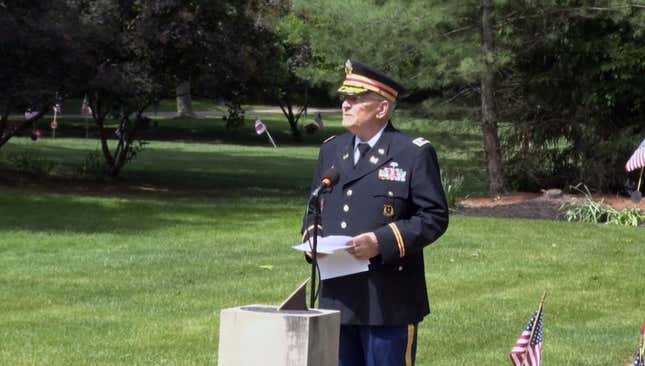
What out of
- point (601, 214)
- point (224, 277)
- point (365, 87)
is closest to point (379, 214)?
point (365, 87)

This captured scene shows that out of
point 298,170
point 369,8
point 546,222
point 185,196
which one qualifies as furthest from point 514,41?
point 298,170

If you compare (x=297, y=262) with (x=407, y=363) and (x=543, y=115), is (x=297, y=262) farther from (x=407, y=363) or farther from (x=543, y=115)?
(x=543, y=115)

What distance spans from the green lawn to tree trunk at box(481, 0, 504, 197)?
741 millimetres

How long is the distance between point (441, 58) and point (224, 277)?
8264 millimetres

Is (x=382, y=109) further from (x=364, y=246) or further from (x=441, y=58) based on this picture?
(x=441, y=58)

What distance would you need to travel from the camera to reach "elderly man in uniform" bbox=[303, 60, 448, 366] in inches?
205

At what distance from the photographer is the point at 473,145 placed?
2116 centimetres

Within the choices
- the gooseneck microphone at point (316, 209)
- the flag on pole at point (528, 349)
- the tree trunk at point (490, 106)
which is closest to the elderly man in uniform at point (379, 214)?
the gooseneck microphone at point (316, 209)

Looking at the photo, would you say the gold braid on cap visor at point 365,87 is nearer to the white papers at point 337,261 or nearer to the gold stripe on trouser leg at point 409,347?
the white papers at point 337,261

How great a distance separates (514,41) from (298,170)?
1167cm

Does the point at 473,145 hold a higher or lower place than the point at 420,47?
lower

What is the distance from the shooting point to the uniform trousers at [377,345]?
207 inches

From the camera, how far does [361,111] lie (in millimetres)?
5273

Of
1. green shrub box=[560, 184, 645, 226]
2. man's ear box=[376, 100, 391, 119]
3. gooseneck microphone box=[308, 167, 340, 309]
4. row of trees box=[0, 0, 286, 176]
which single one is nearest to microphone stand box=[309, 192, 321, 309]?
gooseneck microphone box=[308, 167, 340, 309]
